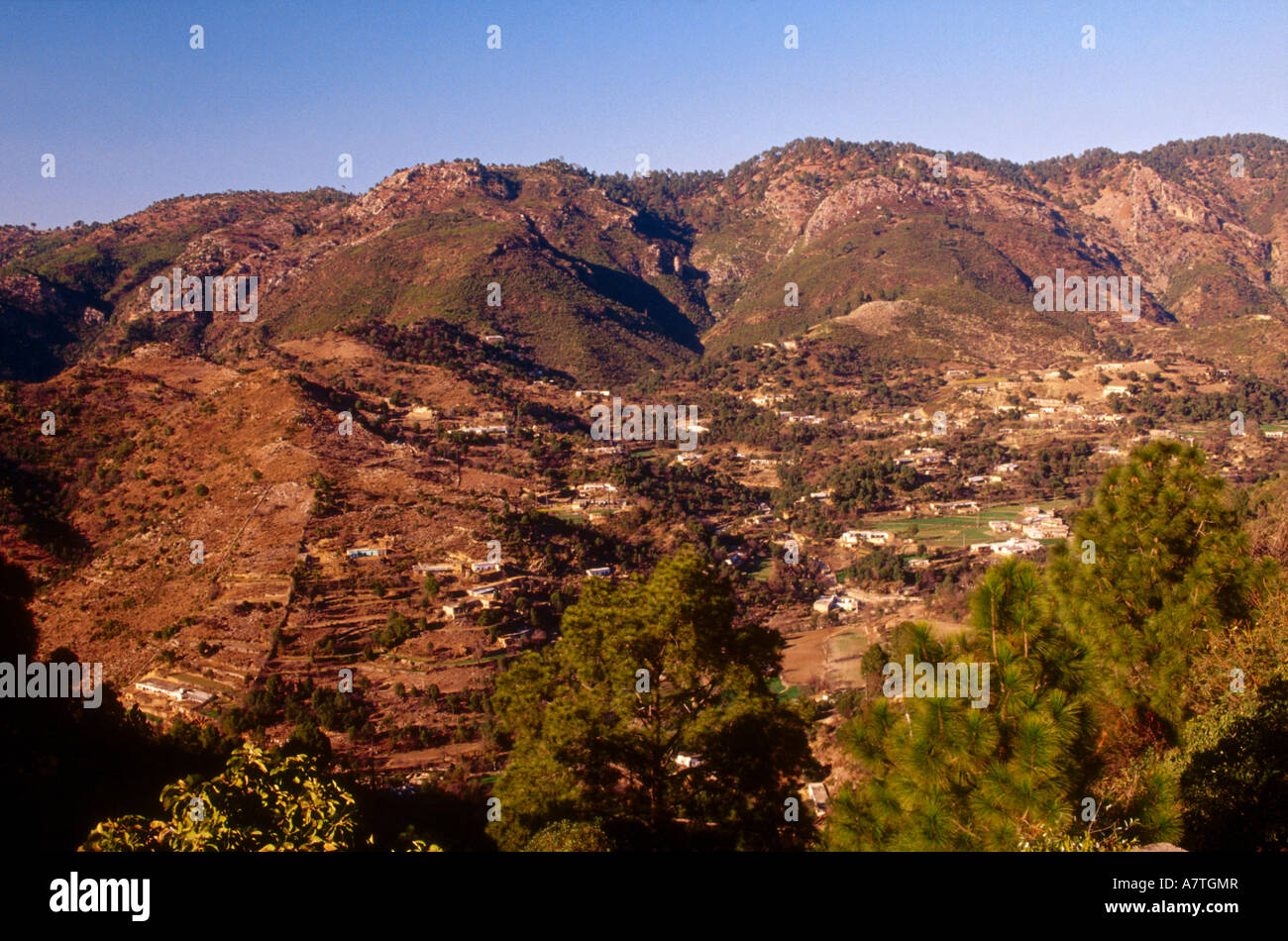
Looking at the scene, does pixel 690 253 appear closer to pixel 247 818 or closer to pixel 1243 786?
pixel 1243 786

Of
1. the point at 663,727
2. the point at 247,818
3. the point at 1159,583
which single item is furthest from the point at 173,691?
the point at 1159,583

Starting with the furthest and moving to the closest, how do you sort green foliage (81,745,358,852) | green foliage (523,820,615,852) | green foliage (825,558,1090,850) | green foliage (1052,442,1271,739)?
1. green foliage (1052,442,1271,739)
2. green foliage (523,820,615,852)
3. green foliage (825,558,1090,850)
4. green foliage (81,745,358,852)

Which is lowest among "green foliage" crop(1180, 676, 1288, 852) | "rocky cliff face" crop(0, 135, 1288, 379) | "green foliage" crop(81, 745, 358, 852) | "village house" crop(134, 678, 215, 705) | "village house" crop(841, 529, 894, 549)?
"village house" crop(134, 678, 215, 705)

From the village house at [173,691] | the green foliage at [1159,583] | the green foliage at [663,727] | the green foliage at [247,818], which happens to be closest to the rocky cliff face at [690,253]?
the village house at [173,691]

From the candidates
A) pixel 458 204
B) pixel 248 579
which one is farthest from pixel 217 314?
pixel 248 579

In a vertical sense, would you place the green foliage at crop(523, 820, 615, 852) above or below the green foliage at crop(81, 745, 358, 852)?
below

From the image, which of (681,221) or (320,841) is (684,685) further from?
(681,221)


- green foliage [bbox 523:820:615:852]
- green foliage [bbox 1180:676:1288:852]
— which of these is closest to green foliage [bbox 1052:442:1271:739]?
green foliage [bbox 1180:676:1288:852]

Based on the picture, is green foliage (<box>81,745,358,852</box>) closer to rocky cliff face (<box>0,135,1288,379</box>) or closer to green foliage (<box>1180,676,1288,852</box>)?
green foliage (<box>1180,676,1288,852</box>)

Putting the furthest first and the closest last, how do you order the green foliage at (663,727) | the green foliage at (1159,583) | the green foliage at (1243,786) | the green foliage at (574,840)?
the green foliage at (663,727)
the green foliage at (1159,583)
the green foliage at (574,840)
the green foliage at (1243,786)

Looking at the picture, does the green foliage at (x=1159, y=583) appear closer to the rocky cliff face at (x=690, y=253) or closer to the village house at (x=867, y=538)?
the village house at (x=867, y=538)

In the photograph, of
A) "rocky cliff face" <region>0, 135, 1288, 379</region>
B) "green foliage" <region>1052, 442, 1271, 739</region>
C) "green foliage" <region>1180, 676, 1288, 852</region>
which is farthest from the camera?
"rocky cliff face" <region>0, 135, 1288, 379</region>
